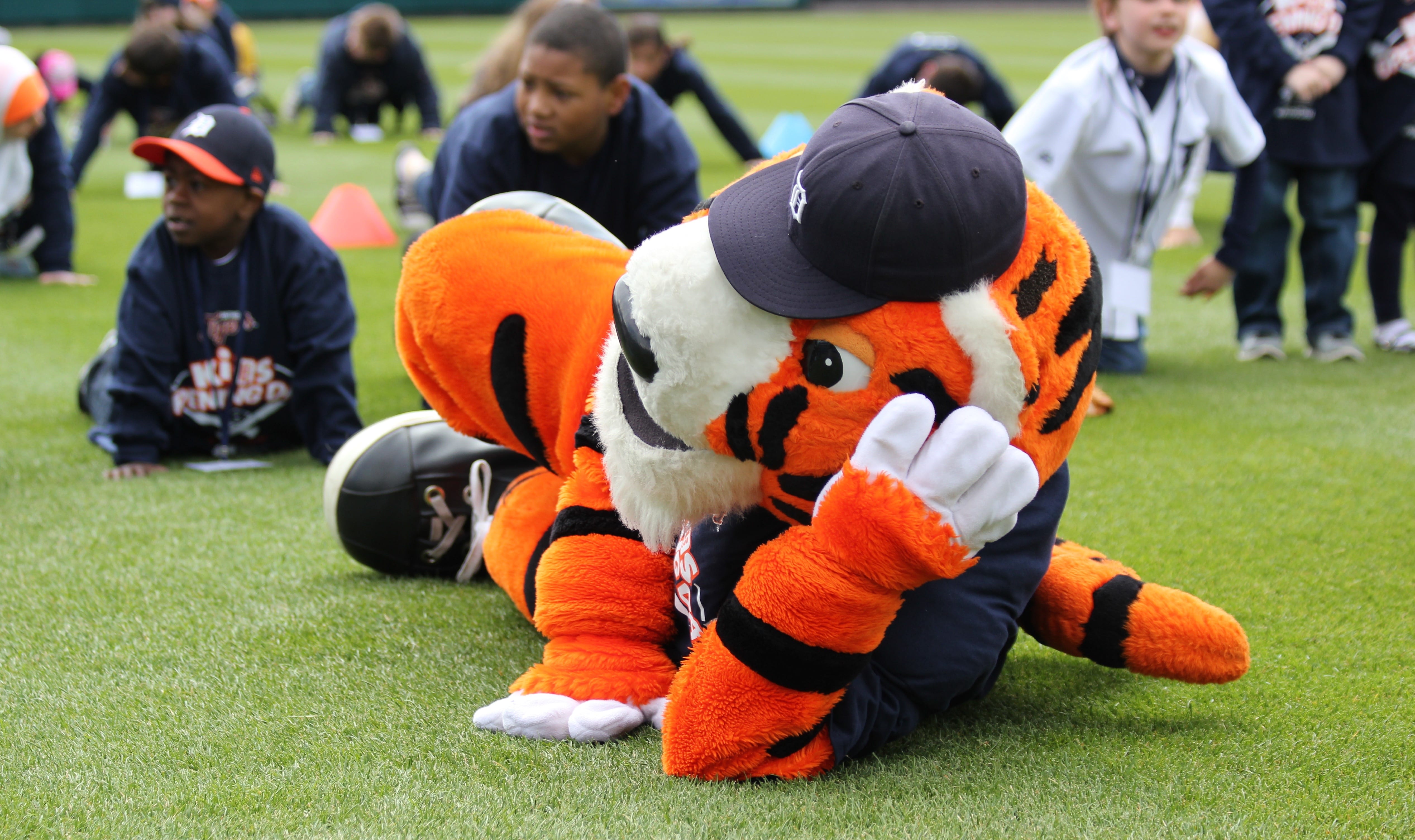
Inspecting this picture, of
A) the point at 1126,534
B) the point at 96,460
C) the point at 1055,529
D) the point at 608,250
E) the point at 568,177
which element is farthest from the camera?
the point at 568,177

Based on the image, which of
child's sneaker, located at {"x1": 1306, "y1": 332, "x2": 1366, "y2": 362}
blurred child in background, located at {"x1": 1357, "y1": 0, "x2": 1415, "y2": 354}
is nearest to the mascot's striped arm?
child's sneaker, located at {"x1": 1306, "y1": 332, "x2": 1366, "y2": 362}

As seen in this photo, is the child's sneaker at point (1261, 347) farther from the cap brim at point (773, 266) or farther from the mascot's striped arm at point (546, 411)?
the cap brim at point (773, 266)

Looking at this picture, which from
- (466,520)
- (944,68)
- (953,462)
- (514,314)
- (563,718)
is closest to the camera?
(953,462)

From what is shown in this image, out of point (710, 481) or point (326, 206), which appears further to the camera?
point (326, 206)

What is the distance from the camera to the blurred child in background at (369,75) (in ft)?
41.0

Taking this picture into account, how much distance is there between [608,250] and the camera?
216 centimetres

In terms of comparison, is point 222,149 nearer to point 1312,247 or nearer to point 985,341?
point 985,341

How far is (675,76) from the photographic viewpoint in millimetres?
7797

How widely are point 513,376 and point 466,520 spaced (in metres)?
0.59

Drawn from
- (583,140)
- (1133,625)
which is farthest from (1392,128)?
(1133,625)

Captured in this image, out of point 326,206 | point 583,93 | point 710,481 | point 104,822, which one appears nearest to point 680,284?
point 710,481

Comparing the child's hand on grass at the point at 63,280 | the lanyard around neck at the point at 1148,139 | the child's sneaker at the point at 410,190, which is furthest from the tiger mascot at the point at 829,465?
the child's sneaker at the point at 410,190

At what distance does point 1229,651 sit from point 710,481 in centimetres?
87

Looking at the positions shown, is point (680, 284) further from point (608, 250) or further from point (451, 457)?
point (451, 457)
